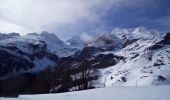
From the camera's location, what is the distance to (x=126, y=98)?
87.2 feet

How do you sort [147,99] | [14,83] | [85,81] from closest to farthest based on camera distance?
[147,99]
[85,81]
[14,83]

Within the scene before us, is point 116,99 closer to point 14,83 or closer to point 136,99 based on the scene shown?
point 136,99

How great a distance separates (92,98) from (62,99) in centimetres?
292

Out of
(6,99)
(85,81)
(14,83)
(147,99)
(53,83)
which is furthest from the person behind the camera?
(53,83)

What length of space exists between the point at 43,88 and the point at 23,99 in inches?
4093

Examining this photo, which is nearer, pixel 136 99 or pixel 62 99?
pixel 136 99

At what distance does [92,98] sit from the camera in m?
27.4

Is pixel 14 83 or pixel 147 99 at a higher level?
pixel 14 83

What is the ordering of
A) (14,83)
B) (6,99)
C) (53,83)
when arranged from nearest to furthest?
(6,99) → (14,83) → (53,83)

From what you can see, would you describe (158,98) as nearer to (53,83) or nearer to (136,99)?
(136,99)

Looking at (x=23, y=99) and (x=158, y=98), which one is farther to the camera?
(x=23, y=99)

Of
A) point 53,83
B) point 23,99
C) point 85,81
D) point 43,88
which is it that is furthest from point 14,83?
point 23,99

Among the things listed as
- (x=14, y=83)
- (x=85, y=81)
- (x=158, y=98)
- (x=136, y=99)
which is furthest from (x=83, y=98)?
(x=14, y=83)

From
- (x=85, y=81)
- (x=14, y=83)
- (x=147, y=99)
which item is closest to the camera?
(x=147, y=99)
